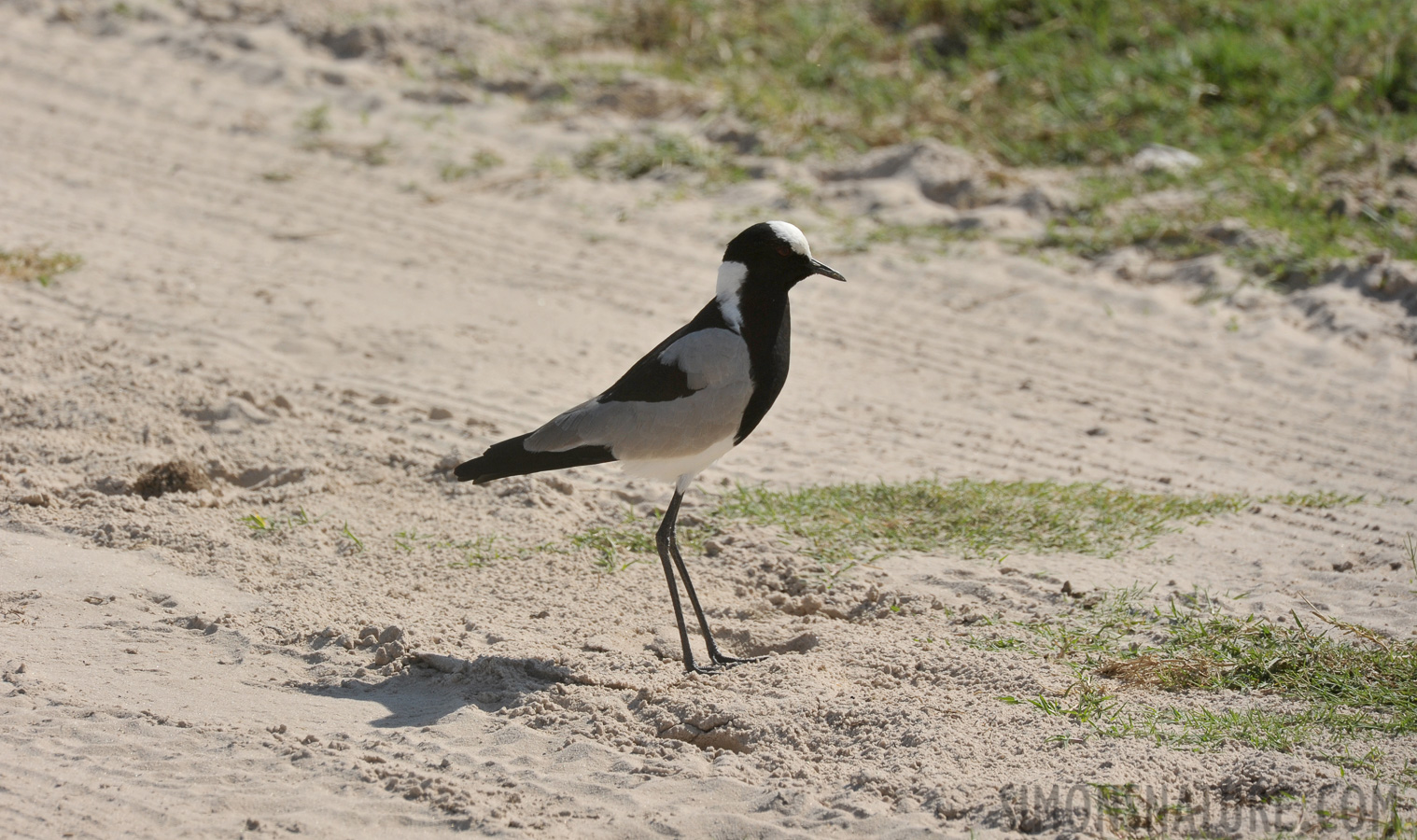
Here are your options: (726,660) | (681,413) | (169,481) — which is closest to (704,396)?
(681,413)

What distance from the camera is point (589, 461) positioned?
4.78 metres

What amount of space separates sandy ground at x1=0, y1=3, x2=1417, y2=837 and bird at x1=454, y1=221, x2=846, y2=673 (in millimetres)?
658

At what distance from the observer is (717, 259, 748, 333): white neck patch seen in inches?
186

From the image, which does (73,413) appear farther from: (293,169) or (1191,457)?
(1191,457)

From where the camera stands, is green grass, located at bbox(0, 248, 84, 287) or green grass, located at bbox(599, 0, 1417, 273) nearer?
green grass, located at bbox(0, 248, 84, 287)

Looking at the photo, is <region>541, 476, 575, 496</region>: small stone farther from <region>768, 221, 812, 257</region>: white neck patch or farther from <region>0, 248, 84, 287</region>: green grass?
<region>0, 248, 84, 287</region>: green grass

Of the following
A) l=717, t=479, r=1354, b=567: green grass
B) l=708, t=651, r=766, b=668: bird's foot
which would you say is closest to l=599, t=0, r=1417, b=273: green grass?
l=717, t=479, r=1354, b=567: green grass

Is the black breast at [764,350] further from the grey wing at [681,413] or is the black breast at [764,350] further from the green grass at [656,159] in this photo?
the green grass at [656,159]

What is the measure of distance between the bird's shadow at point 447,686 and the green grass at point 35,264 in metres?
4.66

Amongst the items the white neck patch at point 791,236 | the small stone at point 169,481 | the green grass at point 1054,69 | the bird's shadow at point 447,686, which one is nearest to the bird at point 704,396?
the white neck patch at point 791,236

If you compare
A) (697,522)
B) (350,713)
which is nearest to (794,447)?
(697,522)

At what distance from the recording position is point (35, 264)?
7.96 m

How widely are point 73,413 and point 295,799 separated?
3314 millimetres

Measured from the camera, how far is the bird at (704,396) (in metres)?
4.69
